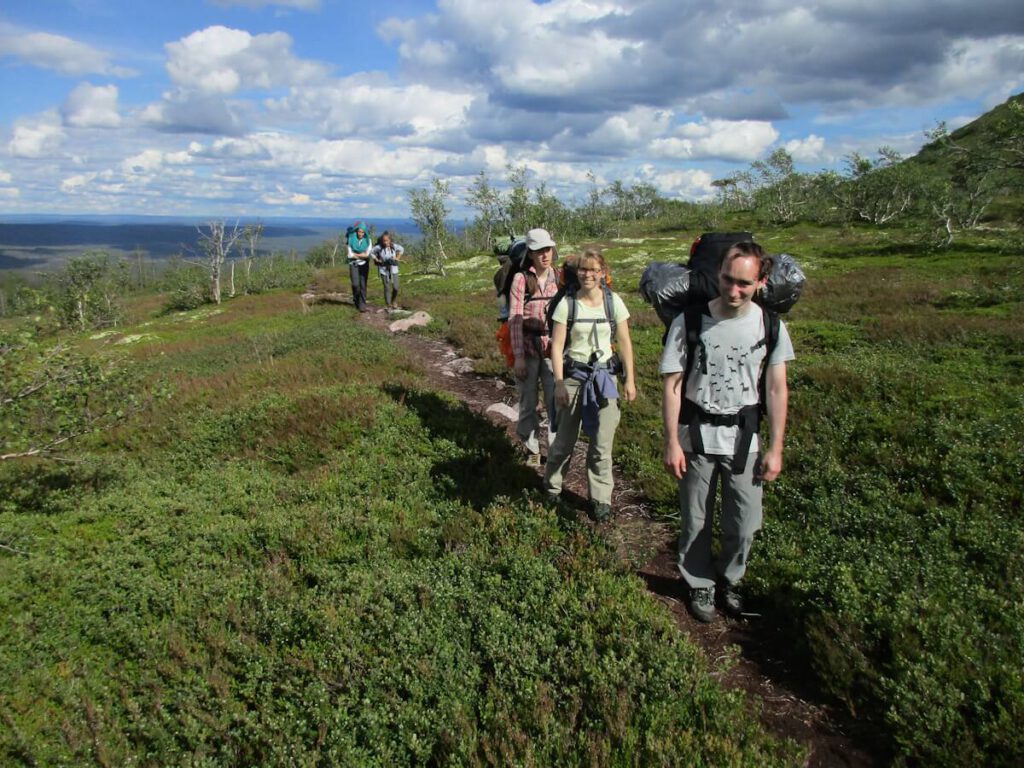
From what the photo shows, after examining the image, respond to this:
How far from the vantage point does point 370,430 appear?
881 centimetres

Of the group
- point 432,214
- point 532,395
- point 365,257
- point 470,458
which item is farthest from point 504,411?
point 432,214

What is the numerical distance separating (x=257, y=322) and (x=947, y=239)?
41.3 meters

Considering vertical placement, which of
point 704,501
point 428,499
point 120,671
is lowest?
point 120,671

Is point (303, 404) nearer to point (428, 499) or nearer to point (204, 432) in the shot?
point (204, 432)

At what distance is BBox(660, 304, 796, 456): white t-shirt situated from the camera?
4160mm

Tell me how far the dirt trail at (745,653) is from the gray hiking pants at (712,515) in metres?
0.39

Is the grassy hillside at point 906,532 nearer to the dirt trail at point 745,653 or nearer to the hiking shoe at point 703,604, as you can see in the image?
the dirt trail at point 745,653

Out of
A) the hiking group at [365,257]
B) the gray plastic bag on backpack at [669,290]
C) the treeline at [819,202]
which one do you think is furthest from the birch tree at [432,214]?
the gray plastic bag on backpack at [669,290]

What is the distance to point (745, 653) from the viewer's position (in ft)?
14.5

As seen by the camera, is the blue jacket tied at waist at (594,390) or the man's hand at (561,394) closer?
the blue jacket tied at waist at (594,390)

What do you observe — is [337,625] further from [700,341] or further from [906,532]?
[906,532]

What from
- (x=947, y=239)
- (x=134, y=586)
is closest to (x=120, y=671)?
(x=134, y=586)

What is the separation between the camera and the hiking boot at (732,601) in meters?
4.83

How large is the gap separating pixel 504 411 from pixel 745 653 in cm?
639
